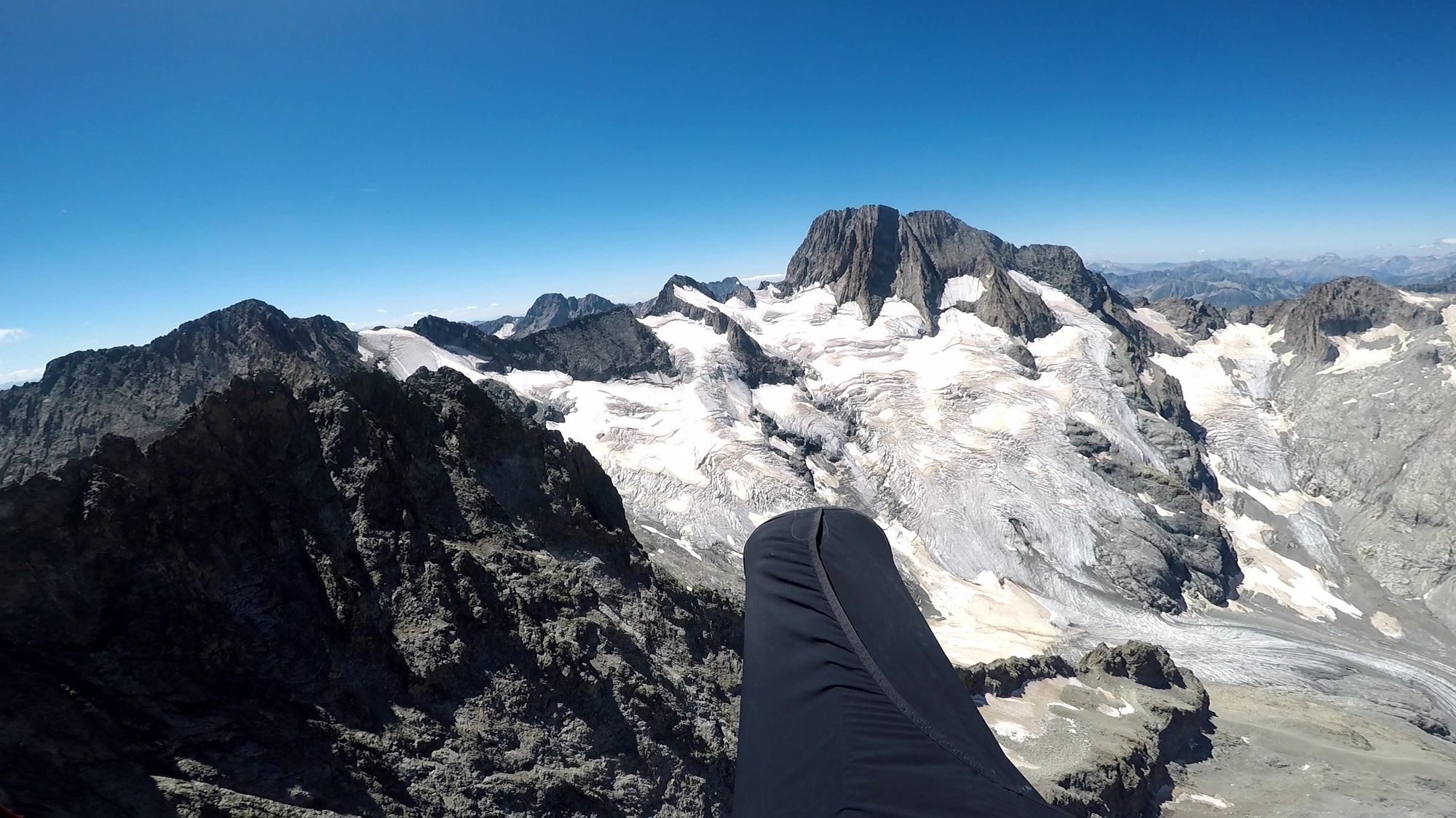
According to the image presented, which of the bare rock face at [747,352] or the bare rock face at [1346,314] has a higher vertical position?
the bare rock face at [747,352]

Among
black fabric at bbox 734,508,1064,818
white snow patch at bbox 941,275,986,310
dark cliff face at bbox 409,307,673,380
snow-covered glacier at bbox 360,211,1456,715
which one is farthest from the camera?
white snow patch at bbox 941,275,986,310

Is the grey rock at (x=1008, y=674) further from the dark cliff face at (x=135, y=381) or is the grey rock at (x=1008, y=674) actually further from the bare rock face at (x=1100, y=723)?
the dark cliff face at (x=135, y=381)

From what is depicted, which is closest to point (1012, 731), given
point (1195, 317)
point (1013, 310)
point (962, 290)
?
point (1013, 310)

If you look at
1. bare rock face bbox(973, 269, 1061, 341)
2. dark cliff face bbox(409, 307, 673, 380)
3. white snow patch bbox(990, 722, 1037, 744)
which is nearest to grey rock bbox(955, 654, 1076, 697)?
white snow patch bbox(990, 722, 1037, 744)

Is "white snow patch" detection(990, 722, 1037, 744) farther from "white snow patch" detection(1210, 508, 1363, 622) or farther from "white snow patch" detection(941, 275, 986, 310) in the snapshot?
"white snow patch" detection(941, 275, 986, 310)

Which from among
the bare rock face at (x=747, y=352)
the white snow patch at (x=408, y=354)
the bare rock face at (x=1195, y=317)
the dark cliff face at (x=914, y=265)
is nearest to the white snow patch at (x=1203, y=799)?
the bare rock face at (x=747, y=352)

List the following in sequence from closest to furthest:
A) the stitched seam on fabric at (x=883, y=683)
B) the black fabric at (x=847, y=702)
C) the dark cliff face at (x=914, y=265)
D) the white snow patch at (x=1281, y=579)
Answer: the black fabric at (x=847, y=702), the stitched seam on fabric at (x=883, y=683), the white snow patch at (x=1281, y=579), the dark cliff face at (x=914, y=265)
